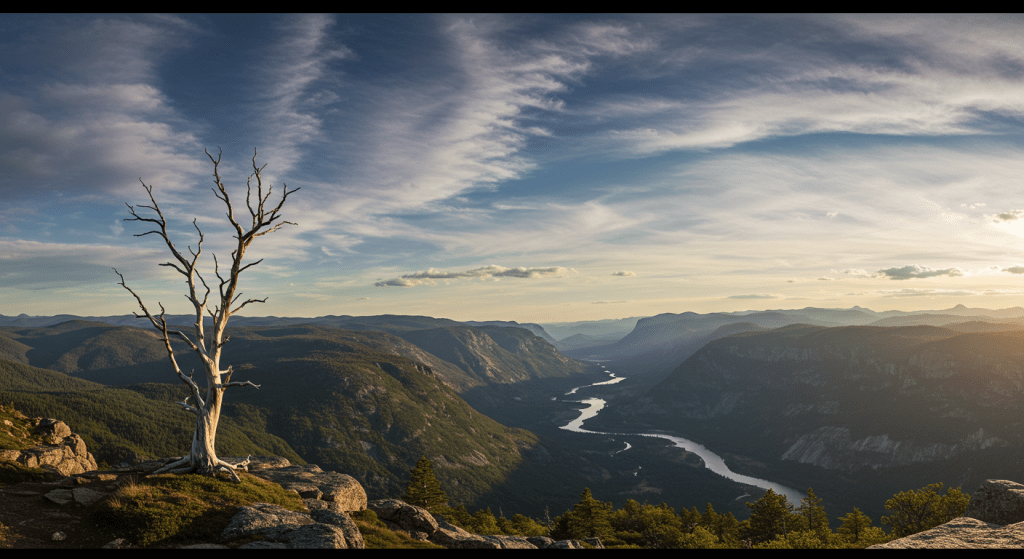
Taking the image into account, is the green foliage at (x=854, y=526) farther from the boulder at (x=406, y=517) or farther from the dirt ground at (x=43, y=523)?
the dirt ground at (x=43, y=523)

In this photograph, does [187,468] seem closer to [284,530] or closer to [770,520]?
[284,530]

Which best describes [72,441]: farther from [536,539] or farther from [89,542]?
[536,539]

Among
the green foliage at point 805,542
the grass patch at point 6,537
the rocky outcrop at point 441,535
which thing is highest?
the grass patch at point 6,537

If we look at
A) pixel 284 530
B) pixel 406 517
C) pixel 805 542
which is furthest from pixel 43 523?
pixel 805 542

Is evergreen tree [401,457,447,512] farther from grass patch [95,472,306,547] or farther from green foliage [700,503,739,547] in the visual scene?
green foliage [700,503,739,547]

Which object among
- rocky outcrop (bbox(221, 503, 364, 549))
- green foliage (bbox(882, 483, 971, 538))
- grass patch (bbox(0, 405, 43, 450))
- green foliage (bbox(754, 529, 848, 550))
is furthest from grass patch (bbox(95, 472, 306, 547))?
green foliage (bbox(882, 483, 971, 538))

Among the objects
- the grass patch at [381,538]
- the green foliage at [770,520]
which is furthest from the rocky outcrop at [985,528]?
the green foliage at [770,520]
